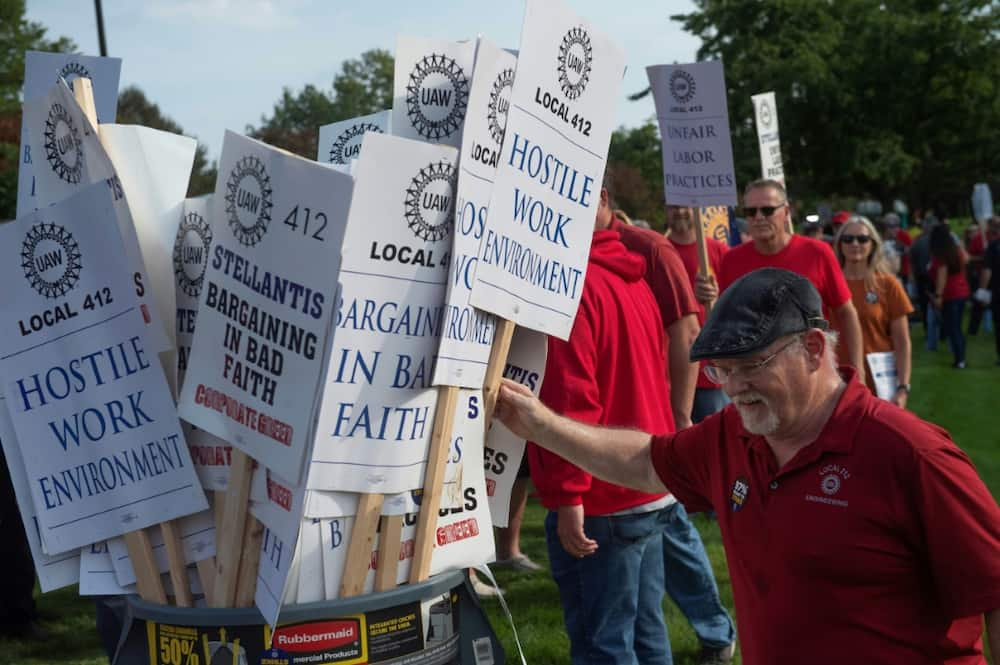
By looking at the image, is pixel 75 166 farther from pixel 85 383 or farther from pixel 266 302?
pixel 266 302

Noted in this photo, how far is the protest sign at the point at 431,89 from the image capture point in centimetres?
290

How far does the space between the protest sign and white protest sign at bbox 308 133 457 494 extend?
27 cm

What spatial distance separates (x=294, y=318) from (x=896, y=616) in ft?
4.79

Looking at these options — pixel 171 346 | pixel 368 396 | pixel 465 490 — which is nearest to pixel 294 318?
pixel 368 396

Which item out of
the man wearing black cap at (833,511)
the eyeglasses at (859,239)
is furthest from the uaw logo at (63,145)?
the eyeglasses at (859,239)

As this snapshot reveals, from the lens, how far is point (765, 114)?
9977 millimetres

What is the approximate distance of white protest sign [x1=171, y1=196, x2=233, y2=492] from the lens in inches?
111

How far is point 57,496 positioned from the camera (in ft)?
9.48

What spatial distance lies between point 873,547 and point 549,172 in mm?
1140

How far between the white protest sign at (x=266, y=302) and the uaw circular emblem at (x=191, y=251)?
0.60 feet

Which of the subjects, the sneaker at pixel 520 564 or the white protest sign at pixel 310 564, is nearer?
the white protest sign at pixel 310 564

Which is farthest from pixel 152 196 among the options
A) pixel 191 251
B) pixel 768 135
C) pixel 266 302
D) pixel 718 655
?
pixel 768 135

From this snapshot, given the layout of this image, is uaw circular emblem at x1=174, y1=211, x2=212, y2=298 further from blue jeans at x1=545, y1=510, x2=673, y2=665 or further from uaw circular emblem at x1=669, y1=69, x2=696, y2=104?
uaw circular emblem at x1=669, y1=69, x2=696, y2=104

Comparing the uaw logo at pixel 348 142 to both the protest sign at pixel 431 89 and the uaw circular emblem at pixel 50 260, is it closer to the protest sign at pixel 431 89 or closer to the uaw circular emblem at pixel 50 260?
the protest sign at pixel 431 89
